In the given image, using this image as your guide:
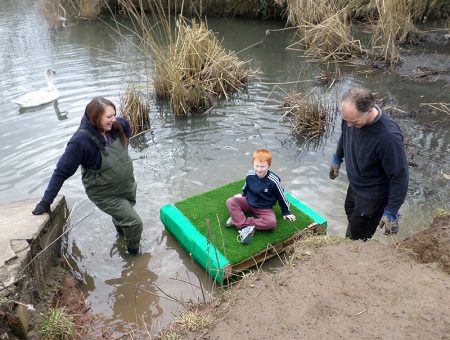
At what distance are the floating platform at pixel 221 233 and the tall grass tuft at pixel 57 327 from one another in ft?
4.28

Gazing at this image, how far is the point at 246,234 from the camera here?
14.7 feet

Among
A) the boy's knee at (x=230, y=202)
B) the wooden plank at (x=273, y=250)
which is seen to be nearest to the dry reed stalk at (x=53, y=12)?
the boy's knee at (x=230, y=202)

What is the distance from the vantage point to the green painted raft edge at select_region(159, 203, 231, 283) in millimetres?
→ 4207

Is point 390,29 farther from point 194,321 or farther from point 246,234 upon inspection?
point 194,321

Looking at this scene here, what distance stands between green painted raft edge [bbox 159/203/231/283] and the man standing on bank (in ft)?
4.32

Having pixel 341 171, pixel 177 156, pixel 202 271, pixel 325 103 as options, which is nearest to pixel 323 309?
pixel 202 271

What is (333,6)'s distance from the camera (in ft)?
35.4

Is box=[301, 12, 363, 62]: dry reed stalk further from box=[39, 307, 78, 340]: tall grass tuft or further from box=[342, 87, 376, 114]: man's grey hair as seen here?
box=[39, 307, 78, 340]: tall grass tuft

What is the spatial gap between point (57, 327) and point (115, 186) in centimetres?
134

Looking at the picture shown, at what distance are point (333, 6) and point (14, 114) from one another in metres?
7.66

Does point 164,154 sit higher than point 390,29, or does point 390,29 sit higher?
point 390,29

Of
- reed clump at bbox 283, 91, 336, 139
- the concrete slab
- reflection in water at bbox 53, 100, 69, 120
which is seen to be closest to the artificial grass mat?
the concrete slab

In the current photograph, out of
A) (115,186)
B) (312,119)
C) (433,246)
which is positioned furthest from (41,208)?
(312,119)

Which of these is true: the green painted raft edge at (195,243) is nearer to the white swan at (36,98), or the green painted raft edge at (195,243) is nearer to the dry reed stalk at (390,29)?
the white swan at (36,98)
